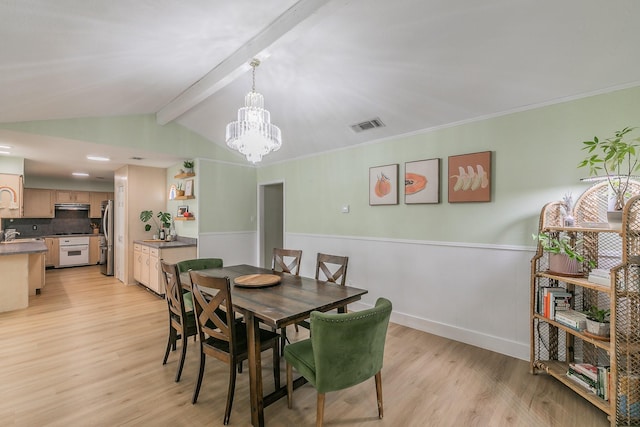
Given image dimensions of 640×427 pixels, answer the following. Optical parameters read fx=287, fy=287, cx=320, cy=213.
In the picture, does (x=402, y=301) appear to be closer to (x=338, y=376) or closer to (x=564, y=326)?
(x=564, y=326)

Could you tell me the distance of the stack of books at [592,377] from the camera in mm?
1915

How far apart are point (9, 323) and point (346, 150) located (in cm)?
482

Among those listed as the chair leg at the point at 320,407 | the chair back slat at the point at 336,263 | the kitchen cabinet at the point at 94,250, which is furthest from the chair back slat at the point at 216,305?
the kitchen cabinet at the point at 94,250

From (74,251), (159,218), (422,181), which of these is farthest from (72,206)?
(422,181)

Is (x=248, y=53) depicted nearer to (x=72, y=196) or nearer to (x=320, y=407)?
(x=320, y=407)

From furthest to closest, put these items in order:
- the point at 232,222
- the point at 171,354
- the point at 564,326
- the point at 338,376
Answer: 1. the point at 232,222
2. the point at 171,354
3. the point at 564,326
4. the point at 338,376

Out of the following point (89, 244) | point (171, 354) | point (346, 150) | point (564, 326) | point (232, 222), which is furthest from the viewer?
point (89, 244)

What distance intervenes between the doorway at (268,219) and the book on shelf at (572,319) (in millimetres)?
4447

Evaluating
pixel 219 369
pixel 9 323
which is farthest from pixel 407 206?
pixel 9 323

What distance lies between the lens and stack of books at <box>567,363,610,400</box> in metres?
1.91

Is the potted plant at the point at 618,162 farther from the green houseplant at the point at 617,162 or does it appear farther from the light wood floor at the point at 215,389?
the light wood floor at the point at 215,389

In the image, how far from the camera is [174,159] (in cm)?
489

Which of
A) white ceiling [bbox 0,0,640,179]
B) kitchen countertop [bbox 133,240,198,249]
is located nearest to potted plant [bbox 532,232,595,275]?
white ceiling [bbox 0,0,640,179]

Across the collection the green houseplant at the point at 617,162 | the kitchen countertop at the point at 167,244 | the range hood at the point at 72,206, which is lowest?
the kitchen countertop at the point at 167,244
